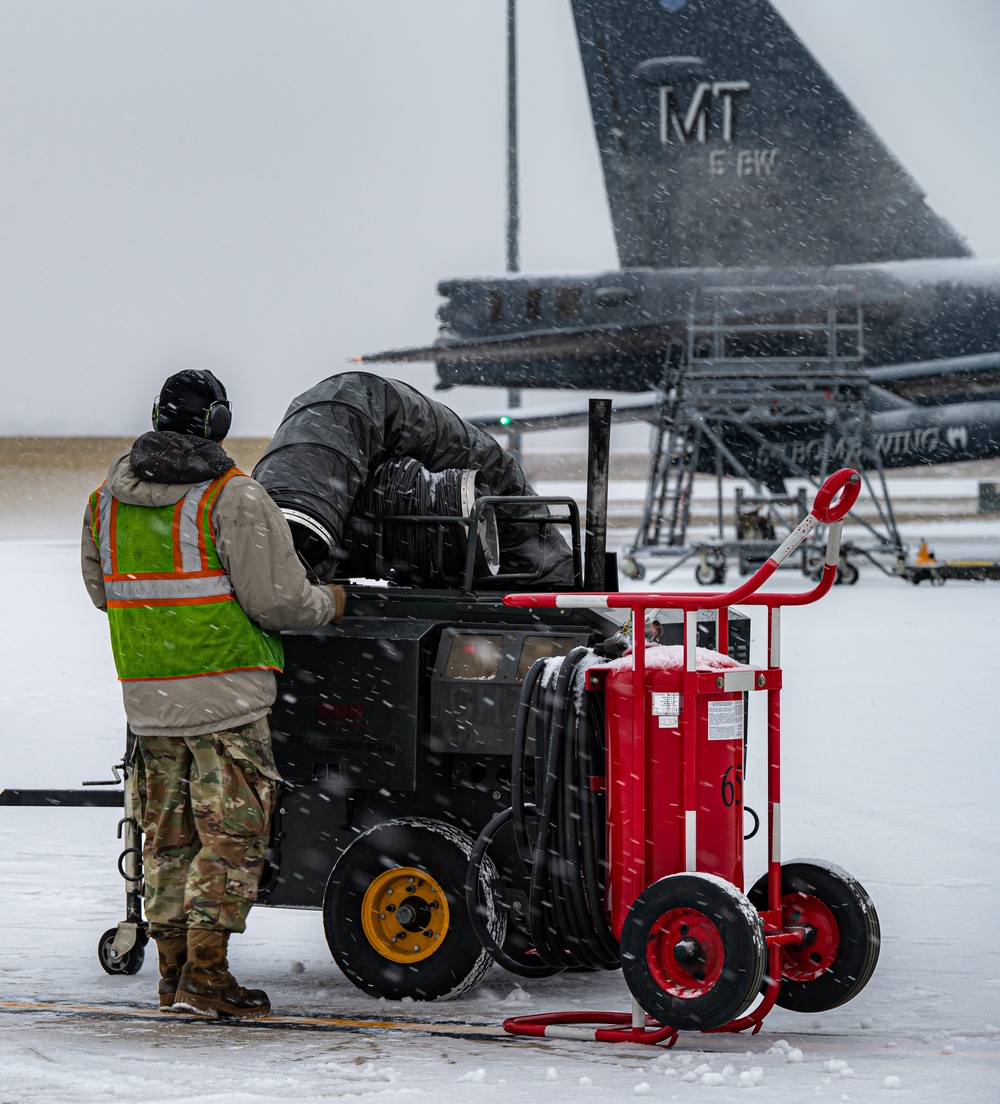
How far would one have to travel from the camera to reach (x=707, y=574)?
2131cm

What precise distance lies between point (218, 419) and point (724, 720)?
1555mm

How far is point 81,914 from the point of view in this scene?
4.84m

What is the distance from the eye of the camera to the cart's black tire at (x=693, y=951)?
125 inches

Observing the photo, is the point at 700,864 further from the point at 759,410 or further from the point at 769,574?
the point at 759,410

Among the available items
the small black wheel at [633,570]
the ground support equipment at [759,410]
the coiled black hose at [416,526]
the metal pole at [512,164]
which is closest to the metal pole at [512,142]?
the metal pole at [512,164]

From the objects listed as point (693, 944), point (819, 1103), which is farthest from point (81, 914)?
point (819, 1103)

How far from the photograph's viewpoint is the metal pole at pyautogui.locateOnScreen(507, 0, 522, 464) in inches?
1425

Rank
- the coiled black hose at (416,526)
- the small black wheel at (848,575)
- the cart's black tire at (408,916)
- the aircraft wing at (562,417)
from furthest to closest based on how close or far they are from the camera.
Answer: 1. the aircraft wing at (562,417)
2. the small black wheel at (848,575)
3. the coiled black hose at (416,526)
4. the cart's black tire at (408,916)

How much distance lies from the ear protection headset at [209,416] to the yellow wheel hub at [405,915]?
129 centimetres

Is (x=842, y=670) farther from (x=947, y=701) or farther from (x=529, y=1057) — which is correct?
(x=529, y=1057)

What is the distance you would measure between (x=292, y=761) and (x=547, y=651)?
31.7 inches

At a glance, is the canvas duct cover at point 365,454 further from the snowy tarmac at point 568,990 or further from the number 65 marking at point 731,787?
the snowy tarmac at point 568,990

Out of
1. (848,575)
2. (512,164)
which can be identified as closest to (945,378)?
(848,575)

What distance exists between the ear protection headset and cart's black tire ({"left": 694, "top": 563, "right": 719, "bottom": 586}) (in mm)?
17670
